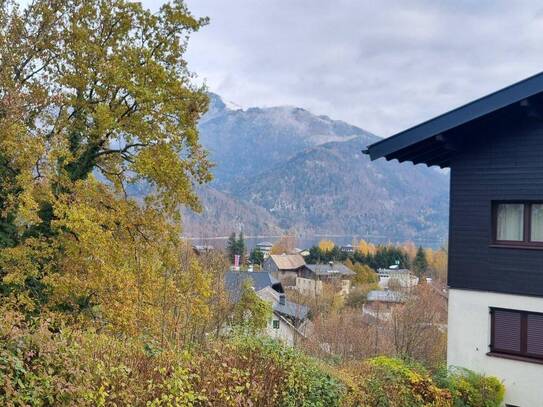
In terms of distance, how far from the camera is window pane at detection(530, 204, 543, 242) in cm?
1064

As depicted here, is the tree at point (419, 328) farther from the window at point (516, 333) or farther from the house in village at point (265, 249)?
the house in village at point (265, 249)

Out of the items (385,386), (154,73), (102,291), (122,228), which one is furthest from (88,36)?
(385,386)

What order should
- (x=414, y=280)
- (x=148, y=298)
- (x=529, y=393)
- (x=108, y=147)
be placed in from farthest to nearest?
1. (x=414, y=280)
2. (x=108, y=147)
3. (x=148, y=298)
4. (x=529, y=393)

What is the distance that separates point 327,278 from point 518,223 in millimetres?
61644

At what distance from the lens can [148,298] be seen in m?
16.4

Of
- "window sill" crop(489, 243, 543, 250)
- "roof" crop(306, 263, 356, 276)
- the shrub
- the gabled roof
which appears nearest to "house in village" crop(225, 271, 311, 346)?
the gabled roof

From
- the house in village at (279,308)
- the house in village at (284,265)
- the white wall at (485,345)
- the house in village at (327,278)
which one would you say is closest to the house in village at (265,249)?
the house in village at (284,265)

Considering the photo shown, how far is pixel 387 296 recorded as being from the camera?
50.3 m

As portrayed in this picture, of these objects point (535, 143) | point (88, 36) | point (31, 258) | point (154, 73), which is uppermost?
point (88, 36)

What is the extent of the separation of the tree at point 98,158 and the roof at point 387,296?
29991mm

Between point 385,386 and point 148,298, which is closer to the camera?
point 385,386

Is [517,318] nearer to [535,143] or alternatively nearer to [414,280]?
[535,143]

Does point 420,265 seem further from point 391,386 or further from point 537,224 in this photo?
point 391,386

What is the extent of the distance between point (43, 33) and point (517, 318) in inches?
600
